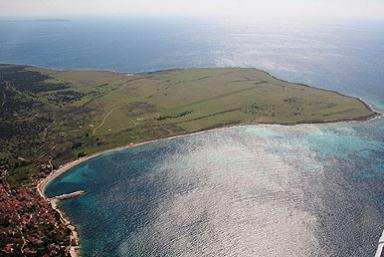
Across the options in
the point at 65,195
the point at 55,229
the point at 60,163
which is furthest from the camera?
the point at 60,163

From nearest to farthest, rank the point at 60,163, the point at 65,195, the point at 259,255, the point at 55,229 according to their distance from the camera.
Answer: the point at 259,255
the point at 55,229
the point at 65,195
the point at 60,163

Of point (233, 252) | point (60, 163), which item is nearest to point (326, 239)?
point (233, 252)

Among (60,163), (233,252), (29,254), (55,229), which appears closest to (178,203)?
(233,252)

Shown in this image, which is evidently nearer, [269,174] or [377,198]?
[377,198]

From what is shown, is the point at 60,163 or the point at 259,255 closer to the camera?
the point at 259,255

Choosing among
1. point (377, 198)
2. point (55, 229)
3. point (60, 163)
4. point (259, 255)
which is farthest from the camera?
point (60, 163)

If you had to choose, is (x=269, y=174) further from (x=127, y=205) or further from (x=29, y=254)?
(x=29, y=254)

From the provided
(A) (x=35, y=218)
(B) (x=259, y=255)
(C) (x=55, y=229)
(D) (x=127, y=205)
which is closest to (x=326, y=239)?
(B) (x=259, y=255)

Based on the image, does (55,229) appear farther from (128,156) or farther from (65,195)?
(128,156)

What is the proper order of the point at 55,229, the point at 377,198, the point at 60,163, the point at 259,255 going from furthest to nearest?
1. the point at 60,163
2. the point at 377,198
3. the point at 55,229
4. the point at 259,255
